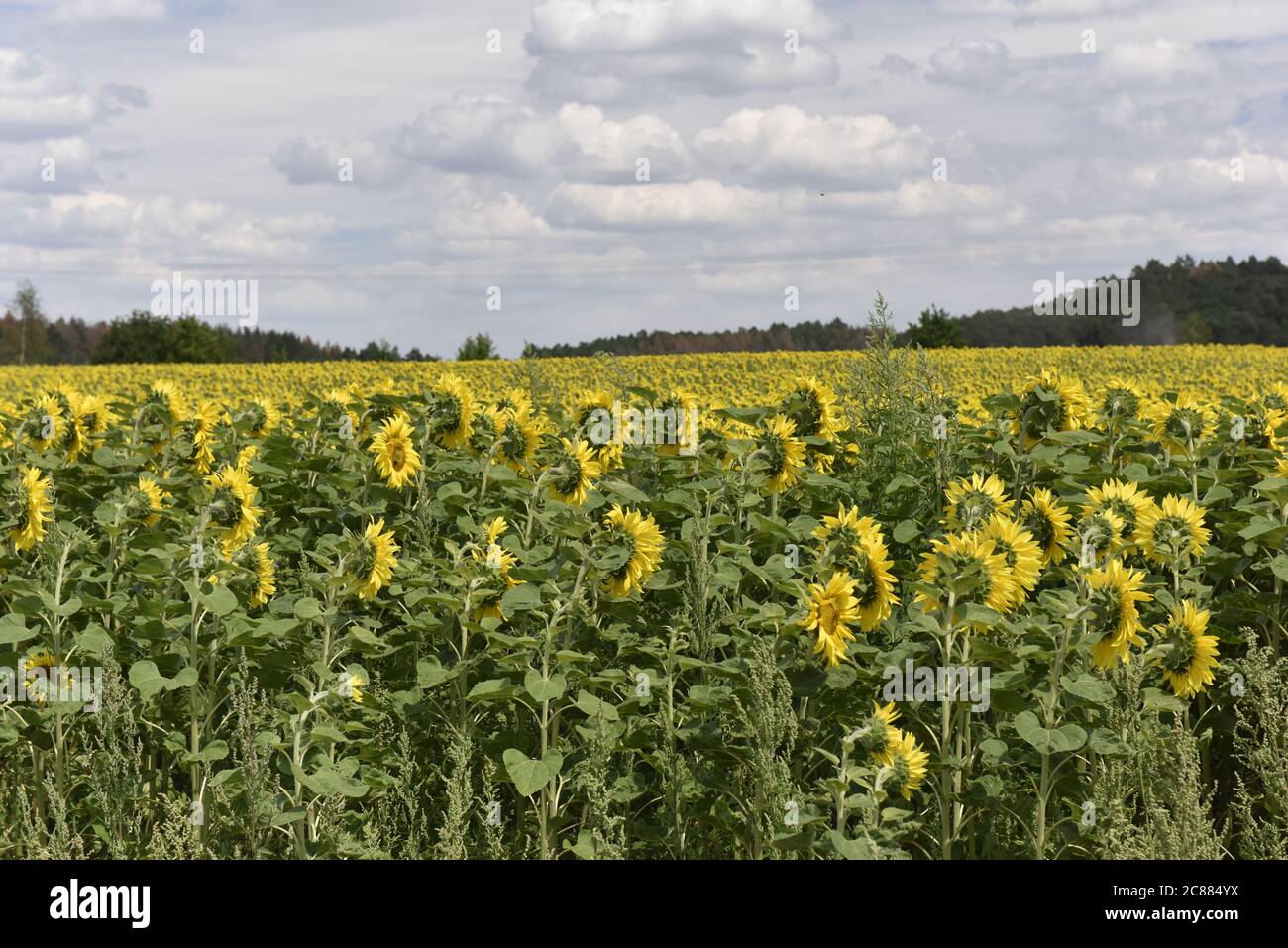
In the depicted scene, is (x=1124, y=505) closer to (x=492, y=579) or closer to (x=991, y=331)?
(x=492, y=579)

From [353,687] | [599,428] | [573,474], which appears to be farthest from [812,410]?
[353,687]

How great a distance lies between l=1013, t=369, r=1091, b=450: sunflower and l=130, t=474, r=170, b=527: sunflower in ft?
13.7

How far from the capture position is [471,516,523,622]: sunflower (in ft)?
15.3

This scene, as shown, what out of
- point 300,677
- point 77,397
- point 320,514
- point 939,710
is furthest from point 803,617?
point 77,397

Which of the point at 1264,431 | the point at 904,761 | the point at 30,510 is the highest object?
the point at 1264,431

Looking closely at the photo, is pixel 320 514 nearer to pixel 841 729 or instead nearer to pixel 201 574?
pixel 201 574

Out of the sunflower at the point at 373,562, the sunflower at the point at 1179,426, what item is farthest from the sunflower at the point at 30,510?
the sunflower at the point at 1179,426

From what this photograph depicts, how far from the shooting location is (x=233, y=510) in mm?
5211

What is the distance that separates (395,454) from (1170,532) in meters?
3.36

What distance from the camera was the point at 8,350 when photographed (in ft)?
245

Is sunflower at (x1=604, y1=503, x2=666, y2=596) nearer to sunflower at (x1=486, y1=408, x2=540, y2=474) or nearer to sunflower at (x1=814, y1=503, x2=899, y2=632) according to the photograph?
sunflower at (x1=814, y1=503, x2=899, y2=632)

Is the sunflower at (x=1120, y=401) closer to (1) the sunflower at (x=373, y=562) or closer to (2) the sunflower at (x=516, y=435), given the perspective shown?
(2) the sunflower at (x=516, y=435)

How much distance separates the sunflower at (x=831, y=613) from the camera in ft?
13.2

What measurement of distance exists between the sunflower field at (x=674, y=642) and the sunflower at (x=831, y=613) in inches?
0.6
